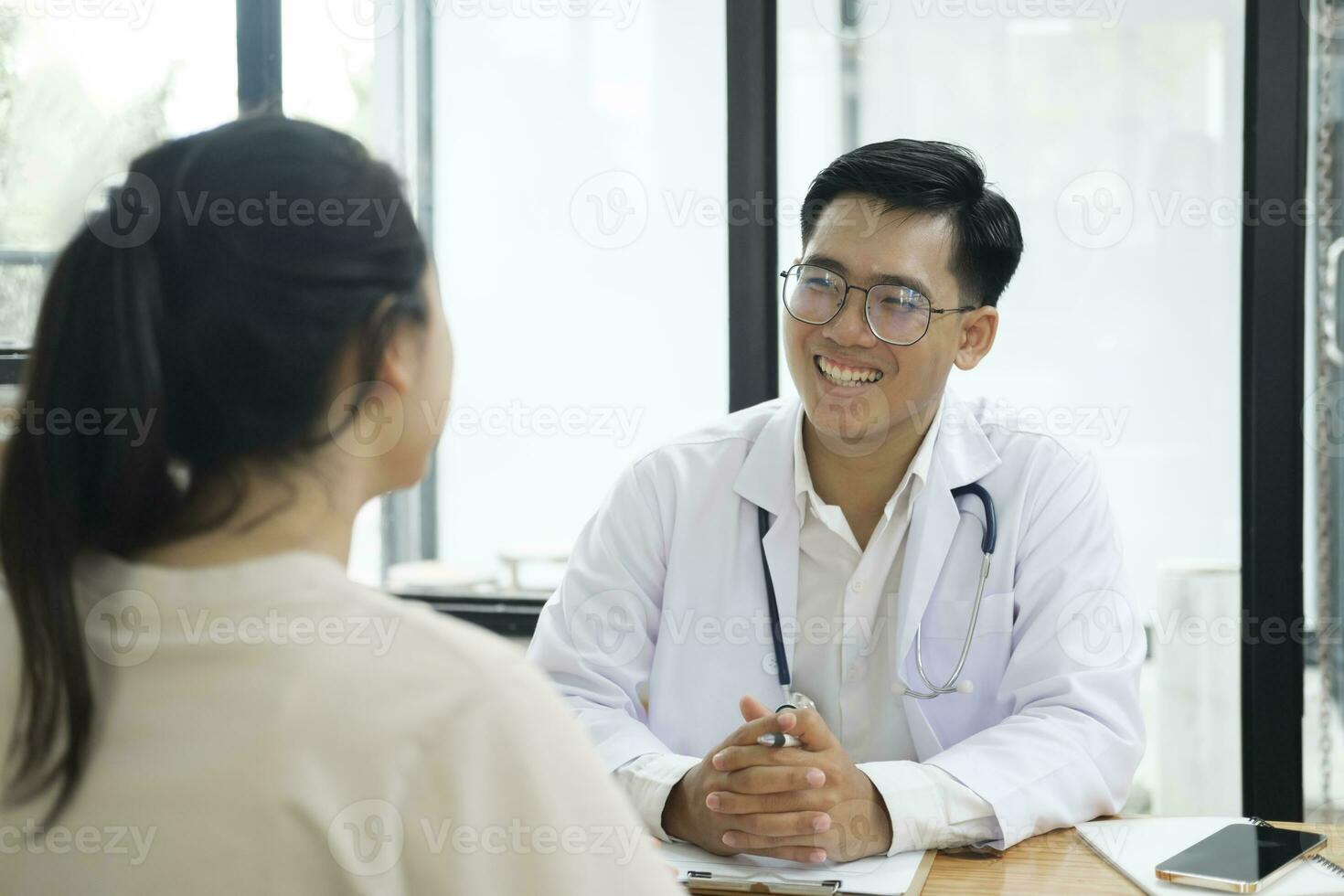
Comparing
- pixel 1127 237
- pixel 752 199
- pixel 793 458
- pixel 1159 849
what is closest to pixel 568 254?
pixel 752 199

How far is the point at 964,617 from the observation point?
5.68 feet

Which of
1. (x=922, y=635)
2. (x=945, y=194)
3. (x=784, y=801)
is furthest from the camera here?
(x=945, y=194)

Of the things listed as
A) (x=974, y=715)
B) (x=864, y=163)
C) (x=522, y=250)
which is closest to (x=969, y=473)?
(x=974, y=715)

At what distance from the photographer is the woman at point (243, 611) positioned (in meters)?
0.68

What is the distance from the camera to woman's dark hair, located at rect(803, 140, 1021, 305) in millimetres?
1823

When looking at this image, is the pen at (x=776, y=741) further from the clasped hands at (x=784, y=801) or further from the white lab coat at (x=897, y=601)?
the white lab coat at (x=897, y=601)

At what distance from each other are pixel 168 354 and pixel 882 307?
124cm

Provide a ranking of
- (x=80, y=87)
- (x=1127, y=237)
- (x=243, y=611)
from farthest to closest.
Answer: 1. (x=80, y=87)
2. (x=1127, y=237)
3. (x=243, y=611)

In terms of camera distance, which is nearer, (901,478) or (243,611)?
(243,611)

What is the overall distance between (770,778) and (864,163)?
0.96 metres

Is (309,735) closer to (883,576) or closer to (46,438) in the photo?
(46,438)

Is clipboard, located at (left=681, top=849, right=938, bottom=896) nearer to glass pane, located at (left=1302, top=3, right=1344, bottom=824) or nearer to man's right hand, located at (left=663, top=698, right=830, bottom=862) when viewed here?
man's right hand, located at (left=663, top=698, right=830, bottom=862)

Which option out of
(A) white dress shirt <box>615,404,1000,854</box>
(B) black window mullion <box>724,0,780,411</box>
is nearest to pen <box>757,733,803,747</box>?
(A) white dress shirt <box>615,404,1000,854</box>

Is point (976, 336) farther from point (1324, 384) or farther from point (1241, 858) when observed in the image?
point (1241, 858)
